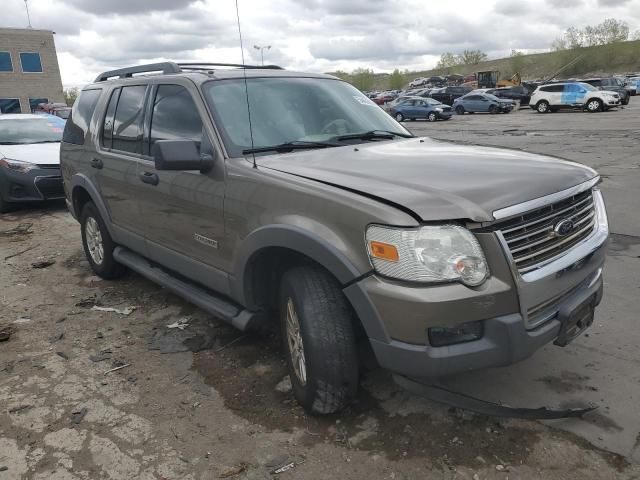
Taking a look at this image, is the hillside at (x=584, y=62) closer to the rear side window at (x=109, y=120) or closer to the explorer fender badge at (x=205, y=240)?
→ the rear side window at (x=109, y=120)

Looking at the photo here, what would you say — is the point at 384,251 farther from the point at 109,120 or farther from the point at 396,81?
the point at 396,81

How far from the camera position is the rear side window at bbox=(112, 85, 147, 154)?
4.18 m

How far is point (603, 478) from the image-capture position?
2.43 meters

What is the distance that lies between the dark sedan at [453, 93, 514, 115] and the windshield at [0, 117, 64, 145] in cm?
2910

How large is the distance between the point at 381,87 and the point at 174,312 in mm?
136882

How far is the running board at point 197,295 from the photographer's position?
3297 millimetres

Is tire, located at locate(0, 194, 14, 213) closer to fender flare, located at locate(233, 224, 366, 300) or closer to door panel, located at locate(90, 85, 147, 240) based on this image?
door panel, located at locate(90, 85, 147, 240)

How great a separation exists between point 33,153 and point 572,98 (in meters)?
29.2

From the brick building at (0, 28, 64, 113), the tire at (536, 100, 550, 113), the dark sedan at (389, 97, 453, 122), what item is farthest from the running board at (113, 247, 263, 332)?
the brick building at (0, 28, 64, 113)

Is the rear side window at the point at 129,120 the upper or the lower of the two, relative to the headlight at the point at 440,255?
upper

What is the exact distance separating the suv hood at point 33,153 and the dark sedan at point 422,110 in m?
24.1

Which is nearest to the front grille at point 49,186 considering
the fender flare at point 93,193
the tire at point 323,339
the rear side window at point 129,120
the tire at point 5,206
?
the tire at point 5,206

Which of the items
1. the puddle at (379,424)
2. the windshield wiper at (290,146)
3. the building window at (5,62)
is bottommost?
the puddle at (379,424)

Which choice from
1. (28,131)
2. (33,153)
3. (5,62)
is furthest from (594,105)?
(5,62)
